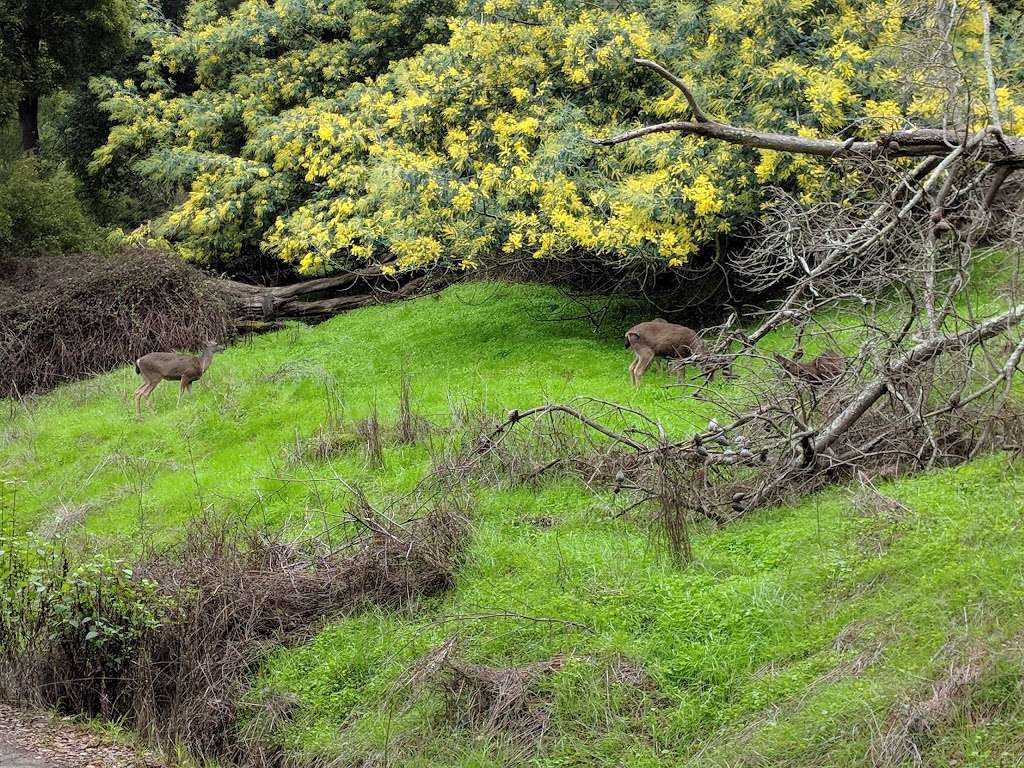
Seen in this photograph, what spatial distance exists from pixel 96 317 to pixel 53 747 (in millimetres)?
11678

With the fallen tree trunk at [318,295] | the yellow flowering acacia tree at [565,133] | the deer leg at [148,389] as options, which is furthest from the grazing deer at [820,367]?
the fallen tree trunk at [318,295]

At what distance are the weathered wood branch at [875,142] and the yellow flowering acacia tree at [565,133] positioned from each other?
5.75 feet

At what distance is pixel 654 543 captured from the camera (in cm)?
826

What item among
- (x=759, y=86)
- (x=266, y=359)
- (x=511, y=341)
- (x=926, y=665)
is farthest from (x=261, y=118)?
(x=926, y=665)

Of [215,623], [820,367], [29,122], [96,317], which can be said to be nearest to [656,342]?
[820,367]

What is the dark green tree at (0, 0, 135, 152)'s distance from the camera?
2064 centimetres

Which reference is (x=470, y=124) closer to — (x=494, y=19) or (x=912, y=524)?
(x=494, y=19)

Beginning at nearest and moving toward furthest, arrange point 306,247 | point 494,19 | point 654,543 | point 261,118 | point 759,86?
point 654,543, point 759,86, point 494,19, point 306,247, point 261,118

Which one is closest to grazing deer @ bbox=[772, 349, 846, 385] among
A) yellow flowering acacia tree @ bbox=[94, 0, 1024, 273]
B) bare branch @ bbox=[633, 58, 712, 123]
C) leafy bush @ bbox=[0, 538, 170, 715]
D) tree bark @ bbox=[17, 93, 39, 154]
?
bare branch @ bbox=[633, 58, 712, 123]

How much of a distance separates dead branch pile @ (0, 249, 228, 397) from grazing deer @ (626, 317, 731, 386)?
289 inches

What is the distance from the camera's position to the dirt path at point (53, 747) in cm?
639

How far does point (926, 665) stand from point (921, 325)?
11.3ft

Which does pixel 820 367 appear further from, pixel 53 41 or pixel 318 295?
pixel 53 41

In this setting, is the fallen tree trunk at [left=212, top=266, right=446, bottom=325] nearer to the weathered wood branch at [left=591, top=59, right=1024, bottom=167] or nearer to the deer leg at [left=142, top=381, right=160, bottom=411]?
the deer leg at [left=142, top=381, right=160, bottom=411]
